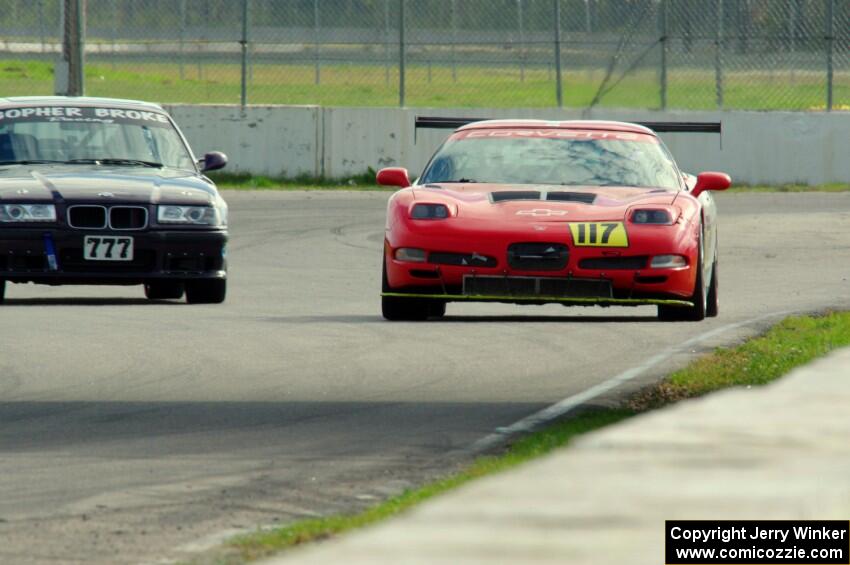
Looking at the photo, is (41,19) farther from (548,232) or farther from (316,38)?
(548,232)

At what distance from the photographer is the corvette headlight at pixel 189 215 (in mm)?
12367


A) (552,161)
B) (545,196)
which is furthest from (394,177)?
(545,196)

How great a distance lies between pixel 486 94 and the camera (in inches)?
1160

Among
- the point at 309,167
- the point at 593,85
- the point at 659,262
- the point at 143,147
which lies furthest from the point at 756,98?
the point at 659,262

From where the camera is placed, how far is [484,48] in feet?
95.6

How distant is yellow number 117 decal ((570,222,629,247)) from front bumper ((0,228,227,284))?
306 centimetres

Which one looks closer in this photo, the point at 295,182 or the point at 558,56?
the point at 295,182

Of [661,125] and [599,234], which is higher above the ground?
[661,125]

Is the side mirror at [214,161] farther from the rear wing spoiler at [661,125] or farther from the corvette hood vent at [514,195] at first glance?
the corvette hood vent at [514,195]

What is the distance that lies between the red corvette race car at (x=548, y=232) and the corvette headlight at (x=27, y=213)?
224 centimetres

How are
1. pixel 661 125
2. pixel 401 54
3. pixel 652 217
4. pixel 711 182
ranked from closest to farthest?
1. pixel 652 217
2. pixel 711 182
3. pixel 661 125
4. pixel 401 54

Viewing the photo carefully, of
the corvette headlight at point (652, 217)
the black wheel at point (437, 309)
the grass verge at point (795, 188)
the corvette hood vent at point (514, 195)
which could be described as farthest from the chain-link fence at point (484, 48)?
the corvette headlight at point (652, 217)

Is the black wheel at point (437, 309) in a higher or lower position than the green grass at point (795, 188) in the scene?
lower

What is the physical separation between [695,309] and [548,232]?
50.5 inches
